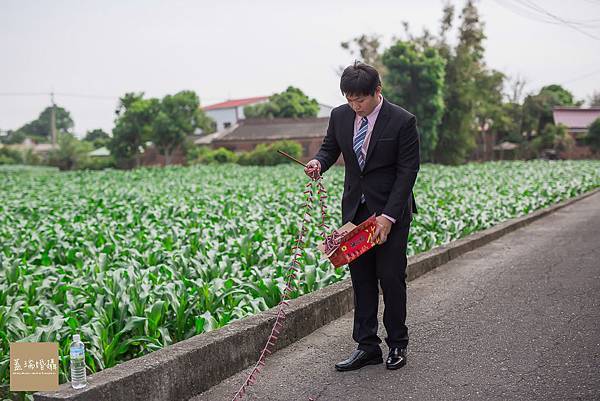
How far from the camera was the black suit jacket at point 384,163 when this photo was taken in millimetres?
4211

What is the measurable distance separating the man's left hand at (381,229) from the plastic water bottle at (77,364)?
5.87 feet

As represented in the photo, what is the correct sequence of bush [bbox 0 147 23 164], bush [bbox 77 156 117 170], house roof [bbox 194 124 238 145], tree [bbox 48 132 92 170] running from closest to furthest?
bush [bbox 77 156 117 170] → tree [bbox 48 132 92 170] → house roof [bbox 194 124 238 145] → bush [bbox 0 147 23 164]

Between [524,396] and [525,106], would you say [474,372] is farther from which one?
[525,106]

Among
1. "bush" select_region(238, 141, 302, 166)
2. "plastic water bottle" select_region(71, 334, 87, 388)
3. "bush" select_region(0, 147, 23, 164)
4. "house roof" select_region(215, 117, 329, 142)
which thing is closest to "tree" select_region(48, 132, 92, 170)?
"bush" select_region(0, 147, 23, 164)

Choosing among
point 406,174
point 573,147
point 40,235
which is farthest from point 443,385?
point 573,147

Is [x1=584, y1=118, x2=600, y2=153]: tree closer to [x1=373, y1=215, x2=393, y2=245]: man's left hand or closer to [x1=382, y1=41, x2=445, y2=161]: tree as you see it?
[x1=382, y1=41, x2=445, y2=161]: tree

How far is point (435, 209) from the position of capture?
13.2m

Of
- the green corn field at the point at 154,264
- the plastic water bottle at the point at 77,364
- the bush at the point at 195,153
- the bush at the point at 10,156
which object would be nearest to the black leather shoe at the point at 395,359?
the green corn field at the point at 154,264

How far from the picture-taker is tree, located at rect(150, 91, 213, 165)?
59500 mm

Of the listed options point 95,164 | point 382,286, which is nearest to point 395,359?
point 382,286

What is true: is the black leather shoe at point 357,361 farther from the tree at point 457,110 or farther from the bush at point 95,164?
the bush at point 95,164

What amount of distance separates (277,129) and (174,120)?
30.9 feet

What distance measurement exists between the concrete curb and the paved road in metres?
0.10

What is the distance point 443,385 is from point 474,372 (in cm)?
32
